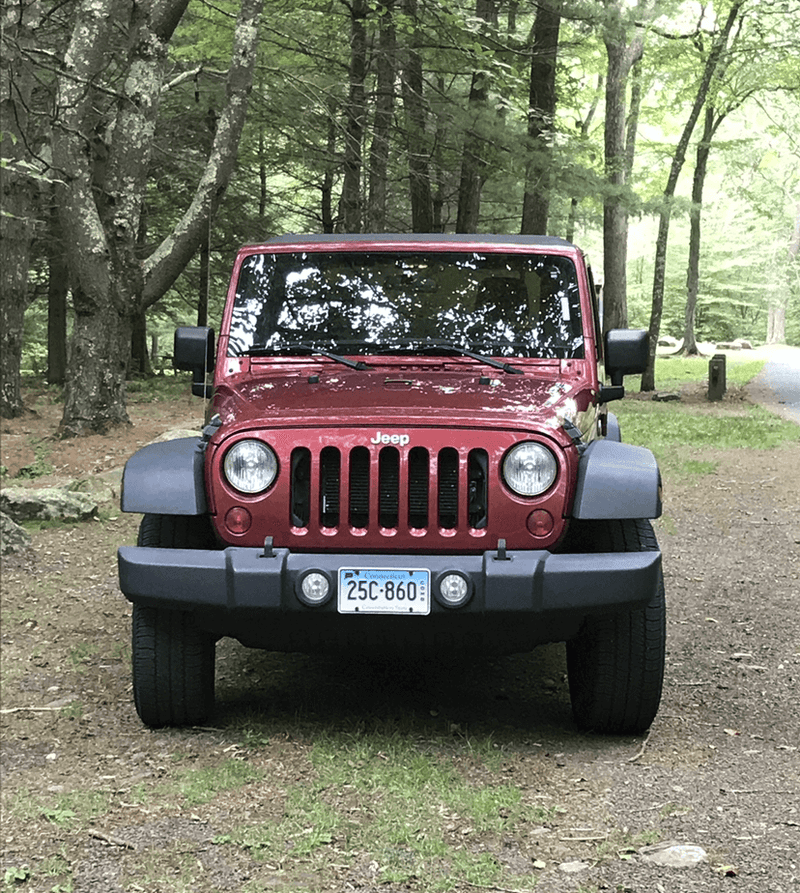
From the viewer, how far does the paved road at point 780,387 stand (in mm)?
20938

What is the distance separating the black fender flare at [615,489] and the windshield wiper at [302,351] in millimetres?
1254

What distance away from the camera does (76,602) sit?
23.1 feet

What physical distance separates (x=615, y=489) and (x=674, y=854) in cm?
129

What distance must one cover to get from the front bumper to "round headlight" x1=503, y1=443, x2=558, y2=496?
0.76 ft

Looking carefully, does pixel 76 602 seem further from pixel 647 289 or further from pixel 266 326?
pixel 647 289

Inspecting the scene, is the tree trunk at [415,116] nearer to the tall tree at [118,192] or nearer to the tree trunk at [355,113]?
the tree trunk at [355,113]

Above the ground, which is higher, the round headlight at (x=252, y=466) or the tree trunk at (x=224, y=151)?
the tree trunk at (x=224, y=151)

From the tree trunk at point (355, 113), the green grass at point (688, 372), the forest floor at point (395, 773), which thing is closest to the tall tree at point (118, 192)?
the tree trunk at point (355, 113)

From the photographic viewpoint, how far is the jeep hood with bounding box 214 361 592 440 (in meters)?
4.23

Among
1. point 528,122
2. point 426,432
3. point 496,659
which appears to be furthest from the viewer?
point 528,122

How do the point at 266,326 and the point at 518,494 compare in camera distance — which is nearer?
the point at 518,494

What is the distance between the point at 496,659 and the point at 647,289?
1855 inches

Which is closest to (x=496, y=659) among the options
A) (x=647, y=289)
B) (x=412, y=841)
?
(x=412, y=841)

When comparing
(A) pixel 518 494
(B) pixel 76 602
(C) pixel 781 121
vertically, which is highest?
(C) pixel 781 121
